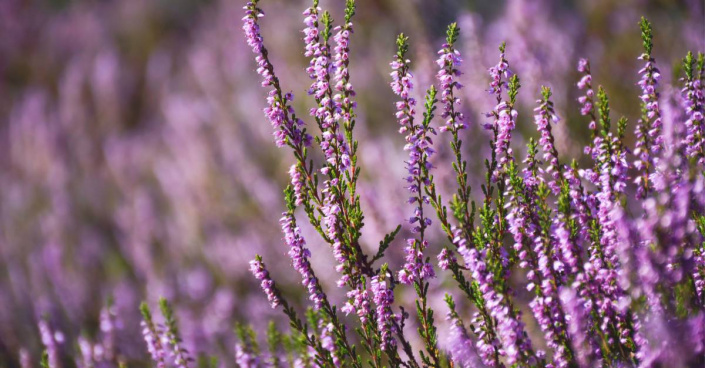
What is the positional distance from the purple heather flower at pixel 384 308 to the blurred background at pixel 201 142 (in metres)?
1.38

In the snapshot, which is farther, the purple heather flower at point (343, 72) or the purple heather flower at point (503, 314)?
the purple heather flower at point (343, 72)

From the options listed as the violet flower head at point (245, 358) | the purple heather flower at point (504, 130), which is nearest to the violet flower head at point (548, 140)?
the purple heather flower at point (504, 130)

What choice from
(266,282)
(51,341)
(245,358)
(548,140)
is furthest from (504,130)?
(51,341)

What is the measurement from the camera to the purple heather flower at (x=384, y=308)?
97.1 inches

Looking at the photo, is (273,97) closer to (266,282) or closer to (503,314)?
(266,282)

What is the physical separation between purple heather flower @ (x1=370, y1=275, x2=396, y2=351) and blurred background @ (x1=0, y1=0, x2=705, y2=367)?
4.52ft

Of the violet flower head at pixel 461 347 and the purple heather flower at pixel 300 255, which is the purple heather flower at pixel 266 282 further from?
the violet flower head at pixel 461 347

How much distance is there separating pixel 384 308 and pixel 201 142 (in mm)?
7785

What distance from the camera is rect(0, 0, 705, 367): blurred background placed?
6.03 metres

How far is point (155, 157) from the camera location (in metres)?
11.0

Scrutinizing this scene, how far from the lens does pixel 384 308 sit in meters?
2.50

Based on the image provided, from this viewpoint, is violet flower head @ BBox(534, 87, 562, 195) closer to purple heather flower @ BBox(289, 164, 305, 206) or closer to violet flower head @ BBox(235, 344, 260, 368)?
purple heather flower @ BBox(289, 164, 305, 206)

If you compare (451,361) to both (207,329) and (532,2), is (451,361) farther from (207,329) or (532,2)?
(532,2)

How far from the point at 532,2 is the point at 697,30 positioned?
2263mm
